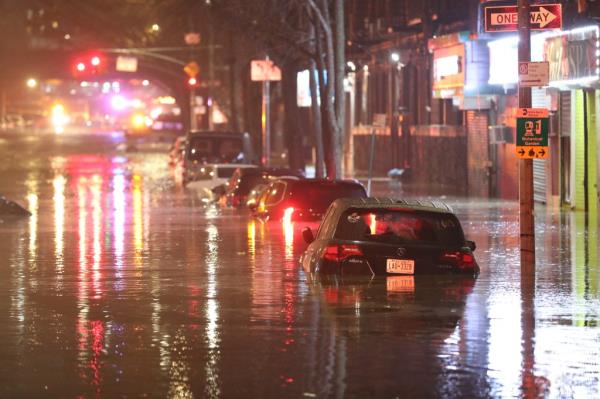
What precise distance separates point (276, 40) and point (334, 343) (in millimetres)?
32269

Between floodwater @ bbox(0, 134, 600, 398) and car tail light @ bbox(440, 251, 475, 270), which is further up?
car tail light @ bbox(440, 251, 475, 270)

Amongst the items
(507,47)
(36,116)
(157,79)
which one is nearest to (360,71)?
(507,47)

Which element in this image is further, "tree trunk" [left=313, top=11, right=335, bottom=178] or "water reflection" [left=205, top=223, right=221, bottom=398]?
"tree trunk" [left=313, top=11, right=335, bottom=178]

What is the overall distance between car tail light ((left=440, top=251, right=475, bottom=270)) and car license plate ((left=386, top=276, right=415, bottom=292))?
1.54 feet

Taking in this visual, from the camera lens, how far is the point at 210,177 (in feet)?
142

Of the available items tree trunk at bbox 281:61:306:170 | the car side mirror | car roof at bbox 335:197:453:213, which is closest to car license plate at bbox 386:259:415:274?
car roof at bbox 335:197:453:213

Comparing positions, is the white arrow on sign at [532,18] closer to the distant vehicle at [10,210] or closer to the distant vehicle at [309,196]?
the distant vehicle at [309,196]

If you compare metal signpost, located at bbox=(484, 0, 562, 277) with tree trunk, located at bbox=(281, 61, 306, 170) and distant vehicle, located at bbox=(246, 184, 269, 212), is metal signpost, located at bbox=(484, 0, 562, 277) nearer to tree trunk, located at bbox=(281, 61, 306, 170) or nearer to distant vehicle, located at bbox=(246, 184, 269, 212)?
distant vehicle, located at bbox=(246, 184, 269, 212)

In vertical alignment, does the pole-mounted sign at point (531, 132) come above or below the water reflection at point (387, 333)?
above

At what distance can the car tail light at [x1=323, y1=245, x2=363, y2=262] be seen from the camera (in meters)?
16.1

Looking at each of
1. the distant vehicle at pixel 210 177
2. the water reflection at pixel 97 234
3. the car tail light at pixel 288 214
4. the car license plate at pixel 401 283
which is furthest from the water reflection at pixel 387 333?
the distant vehicle at pixel 210 177

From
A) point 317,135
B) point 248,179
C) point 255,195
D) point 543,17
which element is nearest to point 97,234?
point 255,195

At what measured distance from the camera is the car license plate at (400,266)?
Answer: 52.7 feet

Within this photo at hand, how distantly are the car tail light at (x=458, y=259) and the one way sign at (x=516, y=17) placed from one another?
580 centimetres
